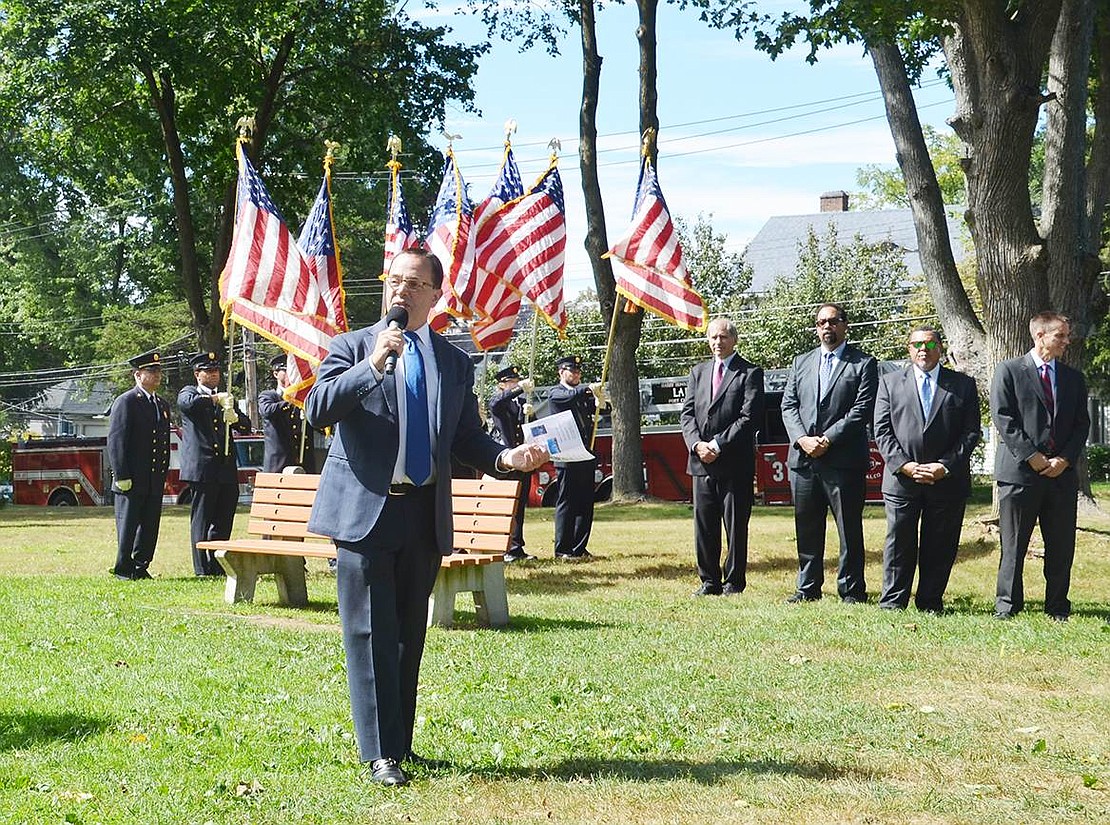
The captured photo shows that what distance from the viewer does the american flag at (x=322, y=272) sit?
1350cm

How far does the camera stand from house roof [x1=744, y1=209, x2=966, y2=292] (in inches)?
2534

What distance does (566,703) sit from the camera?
707cm

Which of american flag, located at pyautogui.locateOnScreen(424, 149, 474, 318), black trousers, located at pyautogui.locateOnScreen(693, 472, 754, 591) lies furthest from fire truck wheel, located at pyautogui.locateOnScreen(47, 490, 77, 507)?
black trousers, located at pyautogui.locateOnScreen(693, 472, 754, 591)

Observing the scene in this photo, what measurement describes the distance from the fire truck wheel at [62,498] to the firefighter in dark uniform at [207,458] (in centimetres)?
2617

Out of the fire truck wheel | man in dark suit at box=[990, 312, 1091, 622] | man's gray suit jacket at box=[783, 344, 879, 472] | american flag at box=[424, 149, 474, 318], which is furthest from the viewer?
the fire truck wheel

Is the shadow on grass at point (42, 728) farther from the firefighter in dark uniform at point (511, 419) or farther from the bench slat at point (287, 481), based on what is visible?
the firefighter in dark uniform at point (511, 419)

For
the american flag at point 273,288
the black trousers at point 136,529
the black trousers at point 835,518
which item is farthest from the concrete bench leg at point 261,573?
the black trousers at point 835,518

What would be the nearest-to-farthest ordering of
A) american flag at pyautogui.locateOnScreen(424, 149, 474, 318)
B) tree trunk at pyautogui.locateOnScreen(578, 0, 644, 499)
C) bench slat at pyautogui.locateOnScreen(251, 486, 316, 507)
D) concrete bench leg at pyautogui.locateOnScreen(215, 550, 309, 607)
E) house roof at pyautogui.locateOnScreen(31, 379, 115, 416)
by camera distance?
concrete bench leg at pyautogui.locateOnScreen(215, 550, 309, 607)
bench slat at pyautogui.locateOnScreen(251, 486, 316, 507)
american flag at pyautogui.locateOnScreen(424, 149, 474, 318)
tree trunk at pyautogui.locateOnScreen(578, 0, 644, 499)
house roof at pyautogui.locateOnScreen(31, 379, 115, 416)

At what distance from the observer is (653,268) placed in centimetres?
1314

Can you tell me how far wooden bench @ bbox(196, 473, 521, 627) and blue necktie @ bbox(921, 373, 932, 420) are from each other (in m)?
3.18

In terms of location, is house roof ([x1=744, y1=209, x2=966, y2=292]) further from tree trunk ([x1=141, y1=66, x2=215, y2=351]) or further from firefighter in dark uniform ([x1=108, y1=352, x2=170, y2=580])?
firefighter in dark uniform ([x1=108, y1=352, x2=170, y2=580])

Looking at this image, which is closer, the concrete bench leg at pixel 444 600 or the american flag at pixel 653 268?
the concrete bench leg at pixel 444 600

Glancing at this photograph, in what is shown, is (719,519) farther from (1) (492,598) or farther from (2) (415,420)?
(2) (415,420)

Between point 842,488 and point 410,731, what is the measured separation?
6088mm
